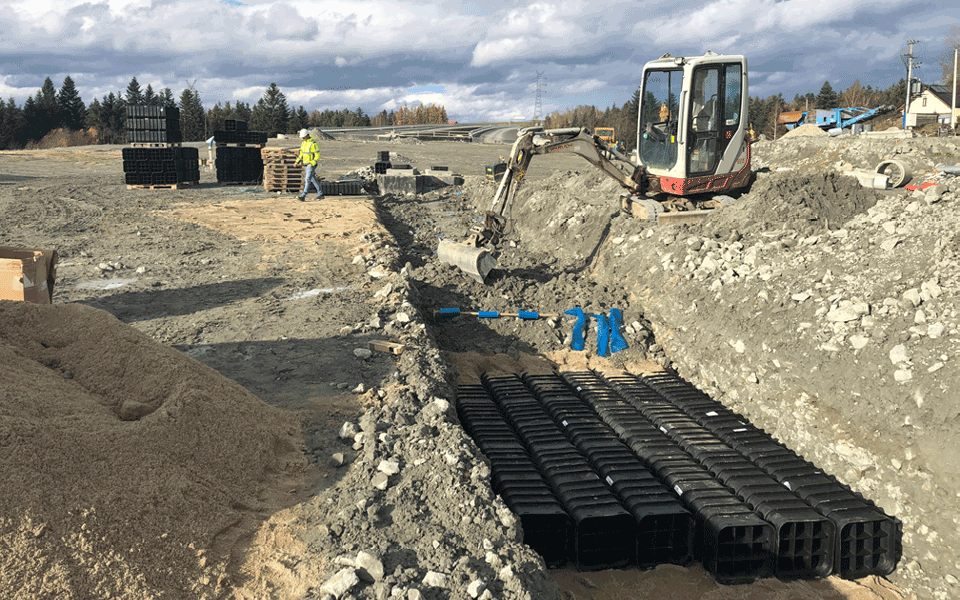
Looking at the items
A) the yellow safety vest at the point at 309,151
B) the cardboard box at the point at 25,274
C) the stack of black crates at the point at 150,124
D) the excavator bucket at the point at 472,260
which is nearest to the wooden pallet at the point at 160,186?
the stack of black crates at the point at 150,124

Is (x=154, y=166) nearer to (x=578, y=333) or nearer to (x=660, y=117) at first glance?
(x=660, y=117)

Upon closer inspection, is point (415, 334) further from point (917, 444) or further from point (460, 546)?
point (917, 444)

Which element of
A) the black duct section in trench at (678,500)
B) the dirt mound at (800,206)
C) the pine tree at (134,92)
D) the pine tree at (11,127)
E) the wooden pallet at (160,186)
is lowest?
the black duct section in trench at (678,500)

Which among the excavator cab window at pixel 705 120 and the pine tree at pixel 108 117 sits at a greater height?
the pine tree at pixel 108 117

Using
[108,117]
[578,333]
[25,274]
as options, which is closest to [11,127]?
[108,117]

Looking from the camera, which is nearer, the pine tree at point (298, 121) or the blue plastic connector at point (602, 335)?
the blue plastic connector at point (602, 335)

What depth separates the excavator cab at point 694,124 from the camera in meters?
11.5

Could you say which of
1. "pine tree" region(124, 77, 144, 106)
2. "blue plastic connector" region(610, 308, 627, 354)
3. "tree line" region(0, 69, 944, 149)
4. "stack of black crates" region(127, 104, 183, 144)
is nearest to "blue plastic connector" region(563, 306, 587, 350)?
"blue plastic connector" region(610, 308, 627, 354)

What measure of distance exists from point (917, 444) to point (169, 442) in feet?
20.4

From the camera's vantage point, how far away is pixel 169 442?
14.4ft

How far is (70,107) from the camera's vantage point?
208 feet

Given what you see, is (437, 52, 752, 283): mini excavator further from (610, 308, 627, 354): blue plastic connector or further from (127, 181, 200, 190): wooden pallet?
(127, 181, 200, 190): wooden pallet

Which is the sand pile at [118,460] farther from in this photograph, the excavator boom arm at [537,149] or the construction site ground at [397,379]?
the excavator boom arm at [537,149]

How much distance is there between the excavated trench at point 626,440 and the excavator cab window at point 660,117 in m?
1.55
